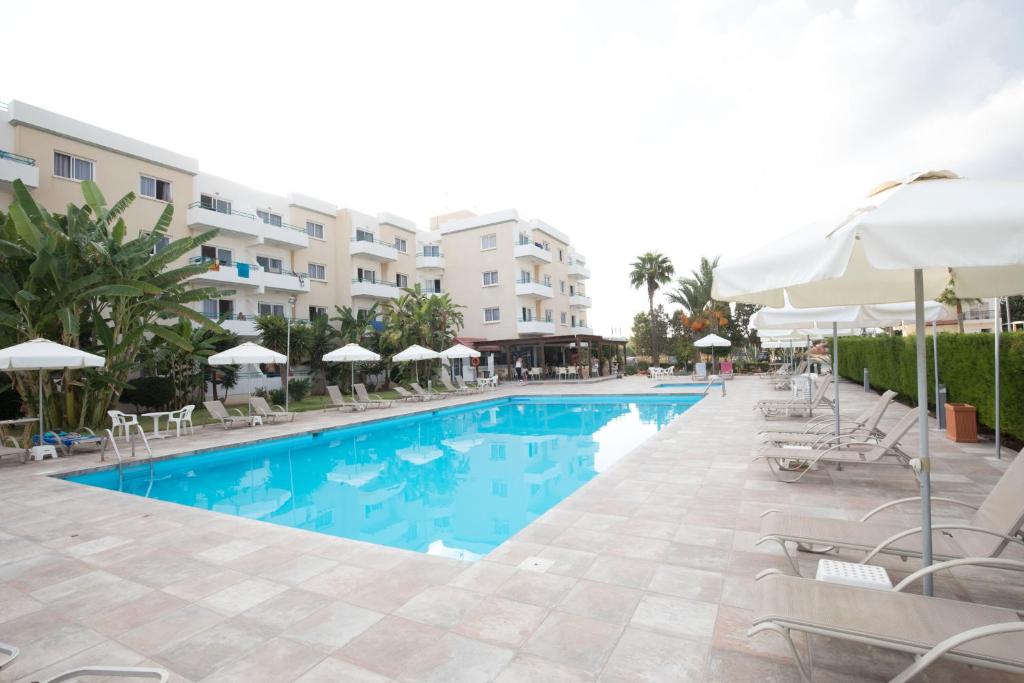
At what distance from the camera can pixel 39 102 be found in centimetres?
2006

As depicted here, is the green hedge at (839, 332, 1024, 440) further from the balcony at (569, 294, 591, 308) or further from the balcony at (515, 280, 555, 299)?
the balcony at (569, 294, 591, 308)

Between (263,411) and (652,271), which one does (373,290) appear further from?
(652,271)

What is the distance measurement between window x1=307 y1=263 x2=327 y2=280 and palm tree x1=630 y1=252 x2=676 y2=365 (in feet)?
75.0

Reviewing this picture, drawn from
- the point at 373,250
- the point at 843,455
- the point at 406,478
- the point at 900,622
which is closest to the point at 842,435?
the point at 843,455

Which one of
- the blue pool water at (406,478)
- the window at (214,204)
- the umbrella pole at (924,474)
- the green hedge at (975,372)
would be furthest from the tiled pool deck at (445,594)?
the window at (214,204)

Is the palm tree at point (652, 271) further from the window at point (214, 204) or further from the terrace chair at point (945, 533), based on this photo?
the terrace chair at point (945, 533)

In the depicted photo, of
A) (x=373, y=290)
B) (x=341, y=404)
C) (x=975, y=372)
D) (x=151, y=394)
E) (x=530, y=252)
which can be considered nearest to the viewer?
(x=975, y=372)

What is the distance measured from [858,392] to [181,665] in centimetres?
2195

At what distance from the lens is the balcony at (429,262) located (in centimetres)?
4047

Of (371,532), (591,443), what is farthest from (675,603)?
(591,443)

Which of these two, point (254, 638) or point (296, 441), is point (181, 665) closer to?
point (254, 638)

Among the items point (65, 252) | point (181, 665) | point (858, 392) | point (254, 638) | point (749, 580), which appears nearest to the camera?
point (181, 665)

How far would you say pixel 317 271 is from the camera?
3262 centimetres

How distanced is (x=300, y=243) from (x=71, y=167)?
10781 mm
